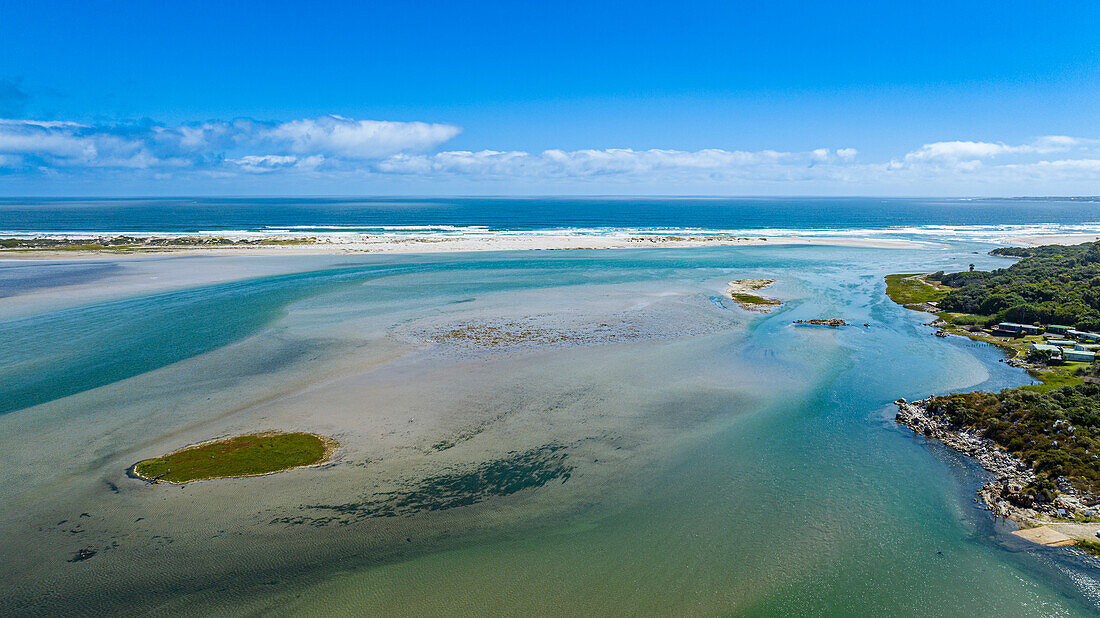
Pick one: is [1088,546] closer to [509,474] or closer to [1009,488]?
[1009,488]

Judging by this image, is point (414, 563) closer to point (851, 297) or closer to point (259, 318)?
point (259, 318)

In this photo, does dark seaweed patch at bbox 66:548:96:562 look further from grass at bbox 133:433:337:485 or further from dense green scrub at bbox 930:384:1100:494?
dense green scrub at bbox 930:384:1100:494

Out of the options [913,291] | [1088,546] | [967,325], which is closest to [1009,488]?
[1088,546]

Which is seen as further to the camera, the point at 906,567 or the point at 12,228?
the point at 12,228

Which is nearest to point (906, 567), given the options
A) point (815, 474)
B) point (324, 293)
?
point (815, 474)

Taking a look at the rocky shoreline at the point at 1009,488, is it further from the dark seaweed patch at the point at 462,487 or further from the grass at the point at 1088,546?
the dark seaweed patch at the point at 462,487

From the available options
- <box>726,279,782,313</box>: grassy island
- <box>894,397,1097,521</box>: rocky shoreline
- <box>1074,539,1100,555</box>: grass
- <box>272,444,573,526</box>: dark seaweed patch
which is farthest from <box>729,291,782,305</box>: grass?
<box>1074,539,1100,555</box>: grass
